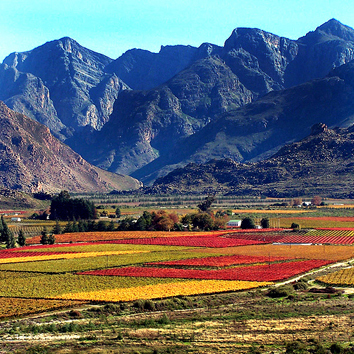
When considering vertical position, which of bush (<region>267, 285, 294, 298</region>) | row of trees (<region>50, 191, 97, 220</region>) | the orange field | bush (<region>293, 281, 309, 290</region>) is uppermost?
row of trees (<region>50, 191, 97, 220</region>)

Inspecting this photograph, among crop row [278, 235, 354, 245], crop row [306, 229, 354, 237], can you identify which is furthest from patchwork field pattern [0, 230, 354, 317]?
crop row [306, 229, 354, 237]

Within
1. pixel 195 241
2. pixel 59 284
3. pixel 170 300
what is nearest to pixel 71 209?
pixel 195 241

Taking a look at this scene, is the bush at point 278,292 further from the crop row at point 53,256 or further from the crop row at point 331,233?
the crop row at point 331,233

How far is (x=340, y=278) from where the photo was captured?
2552 inches

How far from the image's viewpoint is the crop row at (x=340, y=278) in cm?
6191

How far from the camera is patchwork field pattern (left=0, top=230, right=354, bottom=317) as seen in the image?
2258 inches

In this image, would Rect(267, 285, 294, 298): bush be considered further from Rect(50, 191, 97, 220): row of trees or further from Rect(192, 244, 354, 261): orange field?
Rect(50, 191, 97, 220): row of trees

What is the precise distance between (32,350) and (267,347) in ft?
42.2

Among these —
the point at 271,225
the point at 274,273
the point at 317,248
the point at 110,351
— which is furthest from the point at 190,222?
the point at 110,351

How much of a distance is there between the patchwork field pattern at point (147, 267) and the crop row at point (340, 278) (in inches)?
136

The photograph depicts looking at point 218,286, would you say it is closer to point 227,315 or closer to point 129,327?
point 227,315

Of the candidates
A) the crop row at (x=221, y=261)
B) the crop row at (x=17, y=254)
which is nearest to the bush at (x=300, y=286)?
the crop row at (x=221, y=261)

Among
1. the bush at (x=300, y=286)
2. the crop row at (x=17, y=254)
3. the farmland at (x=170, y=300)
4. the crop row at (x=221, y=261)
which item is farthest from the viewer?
the crop row at (x=17, y=254)

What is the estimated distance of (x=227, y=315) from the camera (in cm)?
4775
